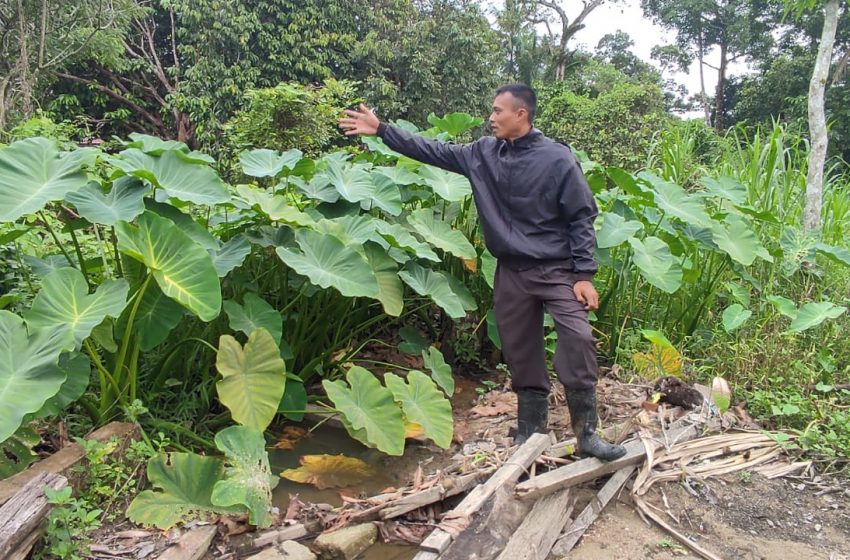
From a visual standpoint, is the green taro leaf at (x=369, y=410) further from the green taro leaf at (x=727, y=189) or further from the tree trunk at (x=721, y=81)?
the tree trunk at (x=721, y=81)

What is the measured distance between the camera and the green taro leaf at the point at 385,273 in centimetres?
286

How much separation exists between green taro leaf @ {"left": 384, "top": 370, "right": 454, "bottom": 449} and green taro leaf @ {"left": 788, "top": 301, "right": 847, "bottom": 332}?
187 cm

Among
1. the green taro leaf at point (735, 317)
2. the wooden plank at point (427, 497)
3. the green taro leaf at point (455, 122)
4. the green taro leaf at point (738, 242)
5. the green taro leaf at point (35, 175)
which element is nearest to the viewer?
the green taro leaf at point (35, 175)

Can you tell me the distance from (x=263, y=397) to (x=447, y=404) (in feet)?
2.47

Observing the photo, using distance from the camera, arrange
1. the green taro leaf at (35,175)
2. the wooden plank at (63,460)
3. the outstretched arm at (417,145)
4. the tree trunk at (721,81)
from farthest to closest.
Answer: the tree trunk at (721,81)
the outstretched arm at (417,145)
the green taro leaf at (35,175)
the wooden plank at (63,460)

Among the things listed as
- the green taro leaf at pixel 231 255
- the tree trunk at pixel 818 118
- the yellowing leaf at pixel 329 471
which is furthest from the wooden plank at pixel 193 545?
the tree trunk at pixel 818 118

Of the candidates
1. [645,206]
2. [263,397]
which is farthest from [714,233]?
[263,397]

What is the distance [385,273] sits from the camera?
9.57 feet

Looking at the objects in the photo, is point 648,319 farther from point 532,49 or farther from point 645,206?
point 532,49

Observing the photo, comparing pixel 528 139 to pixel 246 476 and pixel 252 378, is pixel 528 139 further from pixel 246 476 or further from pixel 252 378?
pixel 246 476

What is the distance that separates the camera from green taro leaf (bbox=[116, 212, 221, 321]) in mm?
2172

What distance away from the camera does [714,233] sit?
344 centimetres

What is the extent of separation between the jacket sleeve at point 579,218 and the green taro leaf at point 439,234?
A: 81cm

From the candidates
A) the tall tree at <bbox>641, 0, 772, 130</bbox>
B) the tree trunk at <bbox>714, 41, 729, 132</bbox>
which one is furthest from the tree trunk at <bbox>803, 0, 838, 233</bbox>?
the tree trunk at <bbox>714, 41, 729, 132</bbox>
